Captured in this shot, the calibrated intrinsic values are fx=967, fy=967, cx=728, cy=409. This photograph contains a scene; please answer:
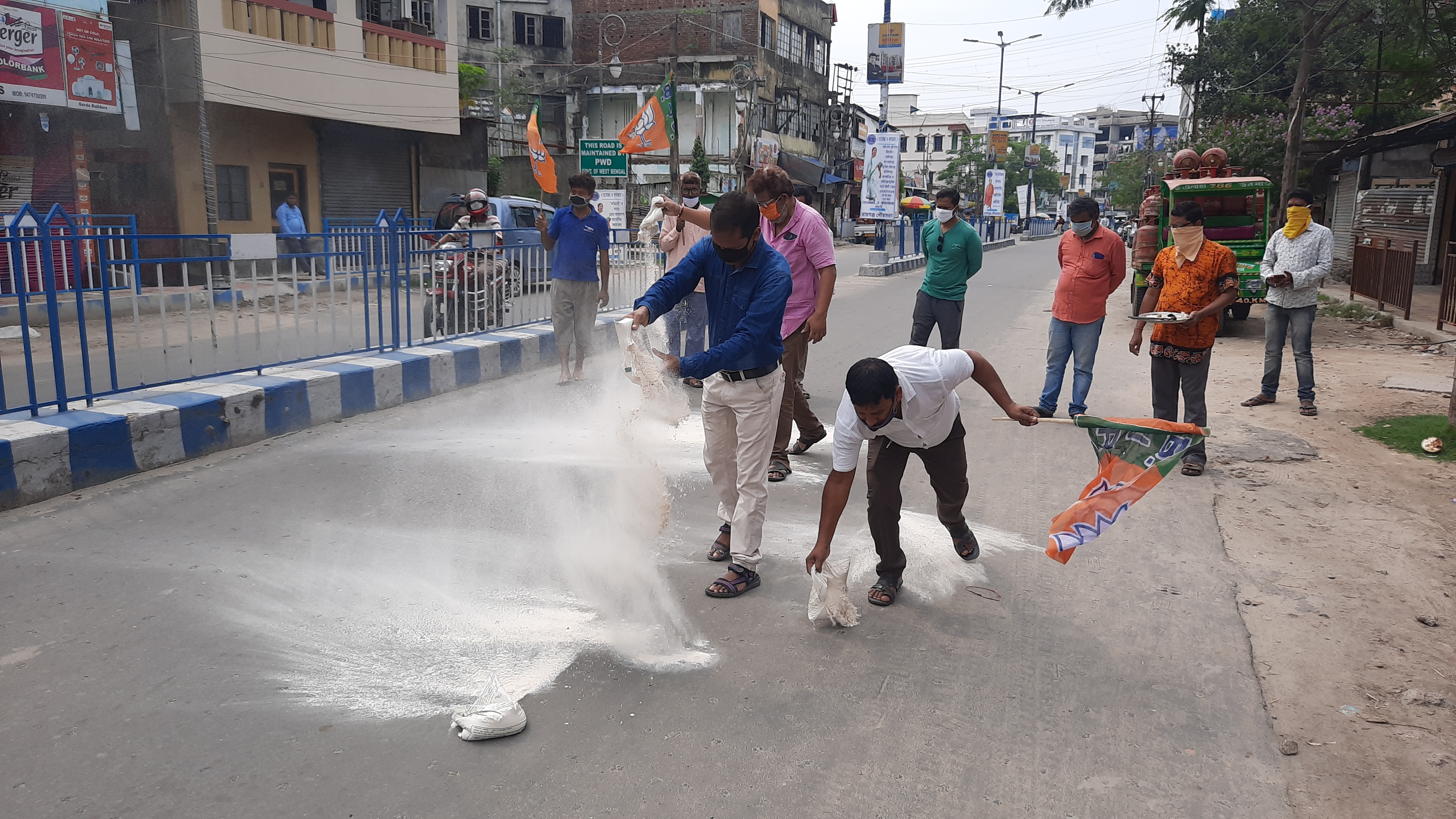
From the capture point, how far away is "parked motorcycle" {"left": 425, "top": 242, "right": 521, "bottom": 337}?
933cm

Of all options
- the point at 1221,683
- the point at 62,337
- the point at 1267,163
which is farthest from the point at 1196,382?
the point at 1267,163

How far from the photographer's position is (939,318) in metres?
7.95

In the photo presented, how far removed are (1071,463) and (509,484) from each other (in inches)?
150

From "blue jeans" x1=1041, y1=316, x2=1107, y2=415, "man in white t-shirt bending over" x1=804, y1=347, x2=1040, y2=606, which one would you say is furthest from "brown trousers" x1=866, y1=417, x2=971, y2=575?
"blue jeans" x1=1041, y1=316, x2=1107, y2=415

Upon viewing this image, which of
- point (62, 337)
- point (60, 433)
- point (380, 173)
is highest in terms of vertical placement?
point (380, 173)

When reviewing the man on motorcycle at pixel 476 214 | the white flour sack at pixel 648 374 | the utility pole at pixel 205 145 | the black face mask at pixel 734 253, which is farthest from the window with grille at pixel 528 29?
the black face mask at pixel 734 253

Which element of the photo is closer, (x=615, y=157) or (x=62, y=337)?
(x=62, y=337)

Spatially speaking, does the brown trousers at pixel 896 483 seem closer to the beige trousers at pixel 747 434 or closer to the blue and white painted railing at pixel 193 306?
the beige trousers at pixel 747 434

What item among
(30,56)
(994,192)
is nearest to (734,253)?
(30,56)


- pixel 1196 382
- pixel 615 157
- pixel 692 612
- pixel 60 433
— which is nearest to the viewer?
pixel 692 612

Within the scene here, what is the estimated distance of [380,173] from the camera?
22.8m

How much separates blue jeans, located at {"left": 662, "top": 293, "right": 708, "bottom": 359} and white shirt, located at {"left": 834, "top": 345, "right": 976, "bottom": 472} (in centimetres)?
488

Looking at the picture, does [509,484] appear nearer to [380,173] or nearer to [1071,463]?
[1071,463]

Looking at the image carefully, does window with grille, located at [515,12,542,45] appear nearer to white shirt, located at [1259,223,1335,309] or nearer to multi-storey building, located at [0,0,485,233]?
multi-storey building, located at [0,0,485,233]
